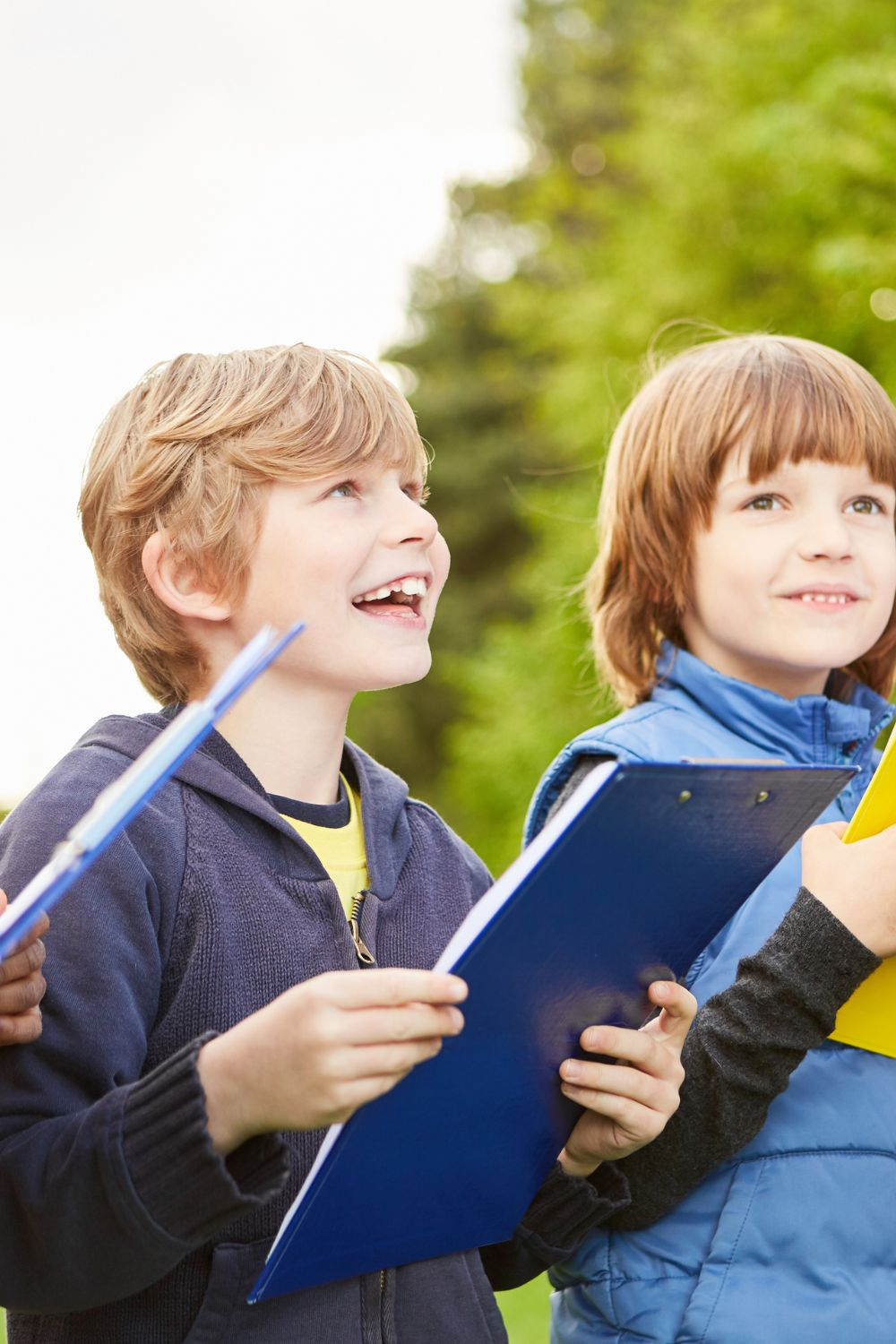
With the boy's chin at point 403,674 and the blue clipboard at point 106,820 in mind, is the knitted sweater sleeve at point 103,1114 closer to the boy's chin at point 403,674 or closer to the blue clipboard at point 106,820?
the boy's chin at point 403,674

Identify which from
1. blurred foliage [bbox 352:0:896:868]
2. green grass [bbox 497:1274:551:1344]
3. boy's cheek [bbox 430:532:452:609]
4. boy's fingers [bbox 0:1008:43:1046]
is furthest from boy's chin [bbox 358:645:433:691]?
green grass [bbox 497:1274:551:1344]

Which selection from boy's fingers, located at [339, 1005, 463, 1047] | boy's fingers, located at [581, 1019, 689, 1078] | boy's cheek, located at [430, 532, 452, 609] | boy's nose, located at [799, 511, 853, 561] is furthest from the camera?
boy's nose, located at [799, 511, 853, 561]

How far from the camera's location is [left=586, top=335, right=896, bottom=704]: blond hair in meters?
1.95

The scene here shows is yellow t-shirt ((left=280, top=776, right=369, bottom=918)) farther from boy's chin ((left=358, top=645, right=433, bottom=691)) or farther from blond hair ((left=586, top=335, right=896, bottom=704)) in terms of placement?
blond hair ((left=586, top=335, right=896, bottom=704))

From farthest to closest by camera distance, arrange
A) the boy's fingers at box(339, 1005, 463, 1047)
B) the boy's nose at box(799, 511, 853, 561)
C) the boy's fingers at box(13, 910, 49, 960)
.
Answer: the boy's nose at box(799, 511, 853, 561) → the boy's fingers at box(13, 910, 49, 960) → the boy's fingers at box(339, 1005, 463, 1047)

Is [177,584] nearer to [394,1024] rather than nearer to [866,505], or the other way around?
[394,1024]

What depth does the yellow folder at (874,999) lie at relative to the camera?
1.55 m

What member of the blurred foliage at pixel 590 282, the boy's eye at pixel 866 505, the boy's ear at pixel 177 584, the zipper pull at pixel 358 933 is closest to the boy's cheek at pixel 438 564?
the boy's ear at pixel 177 584

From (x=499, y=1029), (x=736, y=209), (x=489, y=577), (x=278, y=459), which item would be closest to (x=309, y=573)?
(x=278, y=459)

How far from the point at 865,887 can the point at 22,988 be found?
0.89m

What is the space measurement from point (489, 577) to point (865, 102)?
1163cm

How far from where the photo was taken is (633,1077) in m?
1.41

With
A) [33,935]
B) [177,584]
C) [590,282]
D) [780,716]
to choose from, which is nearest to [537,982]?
[33,935]

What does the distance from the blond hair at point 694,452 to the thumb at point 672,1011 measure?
72 cm
